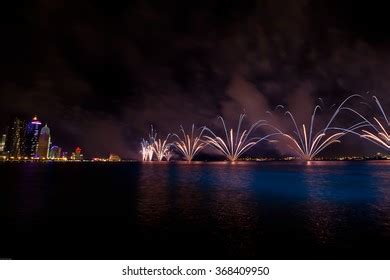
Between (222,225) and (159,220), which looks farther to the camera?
(159,220)

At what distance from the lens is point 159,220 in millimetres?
21625

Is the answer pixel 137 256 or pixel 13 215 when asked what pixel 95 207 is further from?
pixel 137 256

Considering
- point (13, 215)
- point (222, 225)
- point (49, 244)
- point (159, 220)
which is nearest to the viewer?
point (49, 244)

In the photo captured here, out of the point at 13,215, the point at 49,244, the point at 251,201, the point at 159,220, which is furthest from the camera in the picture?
the point at 251,201

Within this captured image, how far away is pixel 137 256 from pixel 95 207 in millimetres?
14679

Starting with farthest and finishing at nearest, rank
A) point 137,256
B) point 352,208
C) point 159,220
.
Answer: point 352,208 < point 159,220 < point 137,256

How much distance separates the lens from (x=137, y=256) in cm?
1474

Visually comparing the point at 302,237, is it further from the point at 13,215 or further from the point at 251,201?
the point at 13,215

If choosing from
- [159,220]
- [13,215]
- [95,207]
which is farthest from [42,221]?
[159,220]
